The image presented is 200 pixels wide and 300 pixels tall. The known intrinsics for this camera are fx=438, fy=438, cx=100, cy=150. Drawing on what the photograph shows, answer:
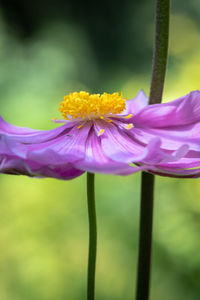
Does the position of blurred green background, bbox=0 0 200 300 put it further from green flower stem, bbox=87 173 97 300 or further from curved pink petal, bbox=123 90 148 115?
green flower stem, bbox=87 173 97 300

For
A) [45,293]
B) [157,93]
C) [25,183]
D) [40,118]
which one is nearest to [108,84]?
[40,118]

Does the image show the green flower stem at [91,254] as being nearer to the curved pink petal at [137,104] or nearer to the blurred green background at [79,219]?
the curved pink petal at [137,104]

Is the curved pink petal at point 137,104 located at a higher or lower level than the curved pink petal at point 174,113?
higher

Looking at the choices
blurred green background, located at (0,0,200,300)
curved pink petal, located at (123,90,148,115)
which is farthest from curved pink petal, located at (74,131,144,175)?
blurred green background, located at (0,0,200,300)

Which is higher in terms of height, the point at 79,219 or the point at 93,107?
the point at 93,107

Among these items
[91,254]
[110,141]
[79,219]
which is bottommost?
[79,219]

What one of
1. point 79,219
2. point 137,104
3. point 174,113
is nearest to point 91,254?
point 174,113

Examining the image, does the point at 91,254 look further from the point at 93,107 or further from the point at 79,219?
the point at 79,219

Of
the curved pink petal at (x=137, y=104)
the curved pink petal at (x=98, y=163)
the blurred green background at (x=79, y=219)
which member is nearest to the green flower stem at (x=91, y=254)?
the curved pink petal at (x=98, y=163)

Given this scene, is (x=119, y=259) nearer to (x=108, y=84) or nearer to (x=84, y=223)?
(x=84, y=223)
